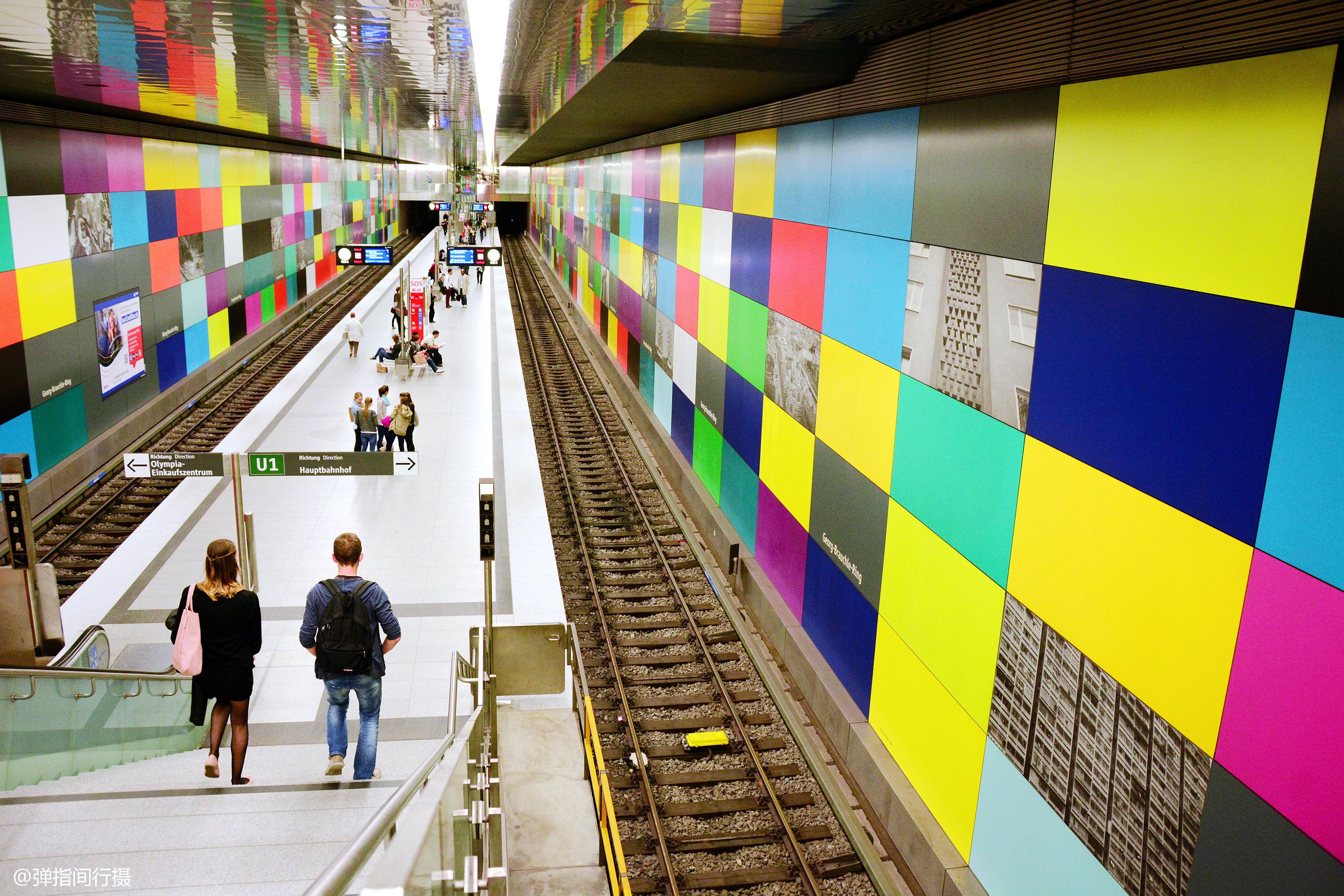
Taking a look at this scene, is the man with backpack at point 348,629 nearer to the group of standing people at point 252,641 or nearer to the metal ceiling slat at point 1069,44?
the group of standing people at point 252,641

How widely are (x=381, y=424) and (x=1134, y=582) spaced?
1101 centimetres

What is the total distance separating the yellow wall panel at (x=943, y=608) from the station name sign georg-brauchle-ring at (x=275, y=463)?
12.1 ft

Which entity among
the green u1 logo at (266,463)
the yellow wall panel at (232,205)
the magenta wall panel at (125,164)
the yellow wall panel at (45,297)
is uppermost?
the magenta wall panel at (125,164)

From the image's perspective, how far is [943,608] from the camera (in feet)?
18.7

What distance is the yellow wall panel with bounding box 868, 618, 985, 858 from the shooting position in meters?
5.42

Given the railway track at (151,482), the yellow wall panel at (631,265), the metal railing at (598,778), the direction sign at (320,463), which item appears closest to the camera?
the metal railing at (598,778)

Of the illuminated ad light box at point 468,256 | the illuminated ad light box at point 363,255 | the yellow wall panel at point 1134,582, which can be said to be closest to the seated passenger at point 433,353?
the illuminated ad light box at point 363,255

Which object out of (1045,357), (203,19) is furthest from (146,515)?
(1045,357)

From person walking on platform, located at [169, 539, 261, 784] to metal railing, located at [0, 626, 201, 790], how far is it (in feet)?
2.42

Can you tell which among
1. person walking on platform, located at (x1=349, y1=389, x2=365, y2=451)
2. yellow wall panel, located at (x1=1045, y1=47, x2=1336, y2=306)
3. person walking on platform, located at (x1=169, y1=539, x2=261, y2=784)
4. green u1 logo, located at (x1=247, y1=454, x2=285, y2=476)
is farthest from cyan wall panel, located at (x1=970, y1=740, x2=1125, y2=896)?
person walking on platform, located at (x1=349, y1=389, x2=365, y2=451)

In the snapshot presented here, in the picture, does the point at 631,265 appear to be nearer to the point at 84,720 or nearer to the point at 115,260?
the point at 115,260

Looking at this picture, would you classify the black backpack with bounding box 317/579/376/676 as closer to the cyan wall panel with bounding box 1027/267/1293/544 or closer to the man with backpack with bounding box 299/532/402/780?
the man with backpack with bounding box 299/532/402/780

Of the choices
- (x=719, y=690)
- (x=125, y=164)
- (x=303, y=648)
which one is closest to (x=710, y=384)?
(x=719, y=690)

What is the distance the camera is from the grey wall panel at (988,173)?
15.5 ft
